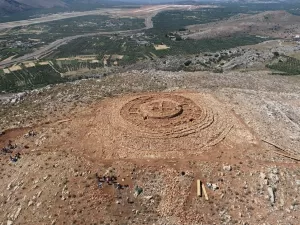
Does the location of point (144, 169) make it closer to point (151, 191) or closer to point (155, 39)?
point (151, 191)

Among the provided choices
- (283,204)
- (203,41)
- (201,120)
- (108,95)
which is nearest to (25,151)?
(108,95)

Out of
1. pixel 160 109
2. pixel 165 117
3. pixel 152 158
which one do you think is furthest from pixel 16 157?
pixel 160 109

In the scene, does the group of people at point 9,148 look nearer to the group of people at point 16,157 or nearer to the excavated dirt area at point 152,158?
the excavated dirt area at point 152,158

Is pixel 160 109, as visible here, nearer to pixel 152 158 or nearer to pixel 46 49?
pixel 152 158

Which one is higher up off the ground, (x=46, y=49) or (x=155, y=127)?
(x=155, y=127)

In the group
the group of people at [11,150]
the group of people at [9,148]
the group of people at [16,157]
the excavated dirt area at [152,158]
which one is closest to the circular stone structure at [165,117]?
the excavated dirt area at [152,158]

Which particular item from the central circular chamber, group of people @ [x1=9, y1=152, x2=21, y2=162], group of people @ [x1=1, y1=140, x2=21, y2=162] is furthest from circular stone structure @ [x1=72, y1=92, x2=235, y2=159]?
group of people @ [x1=1, y1=140, x2=21, y2=162]
